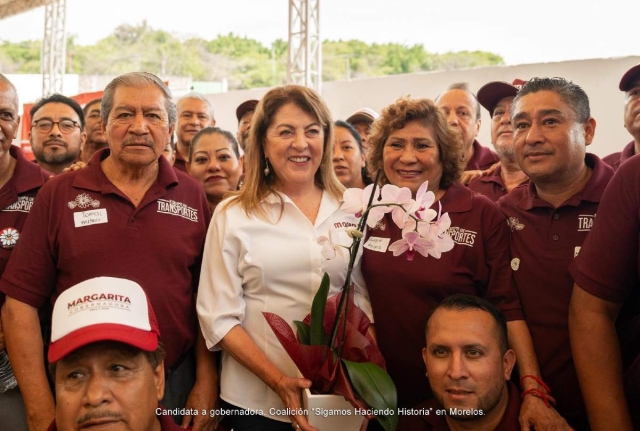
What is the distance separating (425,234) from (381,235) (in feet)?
2.10

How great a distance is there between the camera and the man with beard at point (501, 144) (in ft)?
11.2

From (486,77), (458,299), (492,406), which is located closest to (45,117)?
(458,299)

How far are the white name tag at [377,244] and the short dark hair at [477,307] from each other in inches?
13.0

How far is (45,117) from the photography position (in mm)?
4195

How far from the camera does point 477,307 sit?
234cm

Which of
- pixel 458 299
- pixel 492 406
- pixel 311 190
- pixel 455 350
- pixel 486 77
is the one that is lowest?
pixel 492 406

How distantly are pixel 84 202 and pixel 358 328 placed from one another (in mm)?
1140

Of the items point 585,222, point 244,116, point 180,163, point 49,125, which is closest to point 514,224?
point 585,222

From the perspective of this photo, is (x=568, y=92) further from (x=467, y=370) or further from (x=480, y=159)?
(x=480, y=159)

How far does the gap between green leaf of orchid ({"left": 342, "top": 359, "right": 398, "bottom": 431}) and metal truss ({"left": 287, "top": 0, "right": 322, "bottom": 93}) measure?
29.0ft

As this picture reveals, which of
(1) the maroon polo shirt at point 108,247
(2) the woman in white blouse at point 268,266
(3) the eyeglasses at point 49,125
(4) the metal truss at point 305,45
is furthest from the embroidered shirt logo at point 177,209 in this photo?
(4) the metal truss at point 305,45

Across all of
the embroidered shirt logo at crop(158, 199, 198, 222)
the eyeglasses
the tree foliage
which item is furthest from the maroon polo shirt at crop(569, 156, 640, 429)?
the tree foliage

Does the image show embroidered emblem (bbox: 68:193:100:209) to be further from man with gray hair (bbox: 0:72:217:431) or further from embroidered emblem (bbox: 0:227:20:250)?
embroidered emblem (bbox: 0:227:20:250)

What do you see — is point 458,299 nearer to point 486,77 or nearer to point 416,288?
point 416,288
